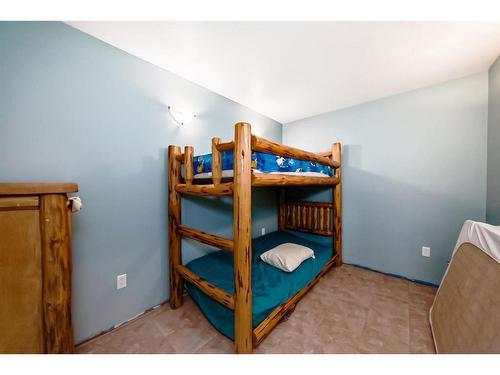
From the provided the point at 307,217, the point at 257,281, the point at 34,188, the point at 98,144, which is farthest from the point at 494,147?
the point at 98,144

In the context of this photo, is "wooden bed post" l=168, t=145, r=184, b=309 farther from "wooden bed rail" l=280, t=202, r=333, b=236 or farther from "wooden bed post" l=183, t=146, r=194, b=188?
"wooden bed rail" l=280, t=202, r=333, b=236

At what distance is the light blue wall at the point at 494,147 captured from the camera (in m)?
1.55

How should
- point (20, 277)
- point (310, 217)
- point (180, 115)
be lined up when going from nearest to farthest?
point (20, 277) → point (180, 115) → point (310, 217)

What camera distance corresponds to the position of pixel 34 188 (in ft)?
2.55

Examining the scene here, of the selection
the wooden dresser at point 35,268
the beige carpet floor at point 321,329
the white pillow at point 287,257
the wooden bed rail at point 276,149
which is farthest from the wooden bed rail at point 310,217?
the wooden dresser at point 35,268

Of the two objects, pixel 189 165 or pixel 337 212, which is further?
pixel 337 212

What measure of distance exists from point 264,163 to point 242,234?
0.54 meters

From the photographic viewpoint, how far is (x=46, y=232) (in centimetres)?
81

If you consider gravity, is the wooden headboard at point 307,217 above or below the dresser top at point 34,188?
below

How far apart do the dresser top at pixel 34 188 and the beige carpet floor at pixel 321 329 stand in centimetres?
118

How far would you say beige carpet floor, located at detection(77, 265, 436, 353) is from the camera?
1.24m

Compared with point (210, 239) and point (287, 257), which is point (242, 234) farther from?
point (287, 257)

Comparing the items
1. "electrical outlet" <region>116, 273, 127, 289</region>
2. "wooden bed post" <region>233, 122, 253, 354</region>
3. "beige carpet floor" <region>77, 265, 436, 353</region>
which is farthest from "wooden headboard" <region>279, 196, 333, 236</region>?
"electrical outlet" <region>116, 273, 127, 289</region>

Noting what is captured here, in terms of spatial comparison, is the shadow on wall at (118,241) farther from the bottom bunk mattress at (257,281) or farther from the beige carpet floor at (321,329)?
the bottom bunk mattress at (257,281)
